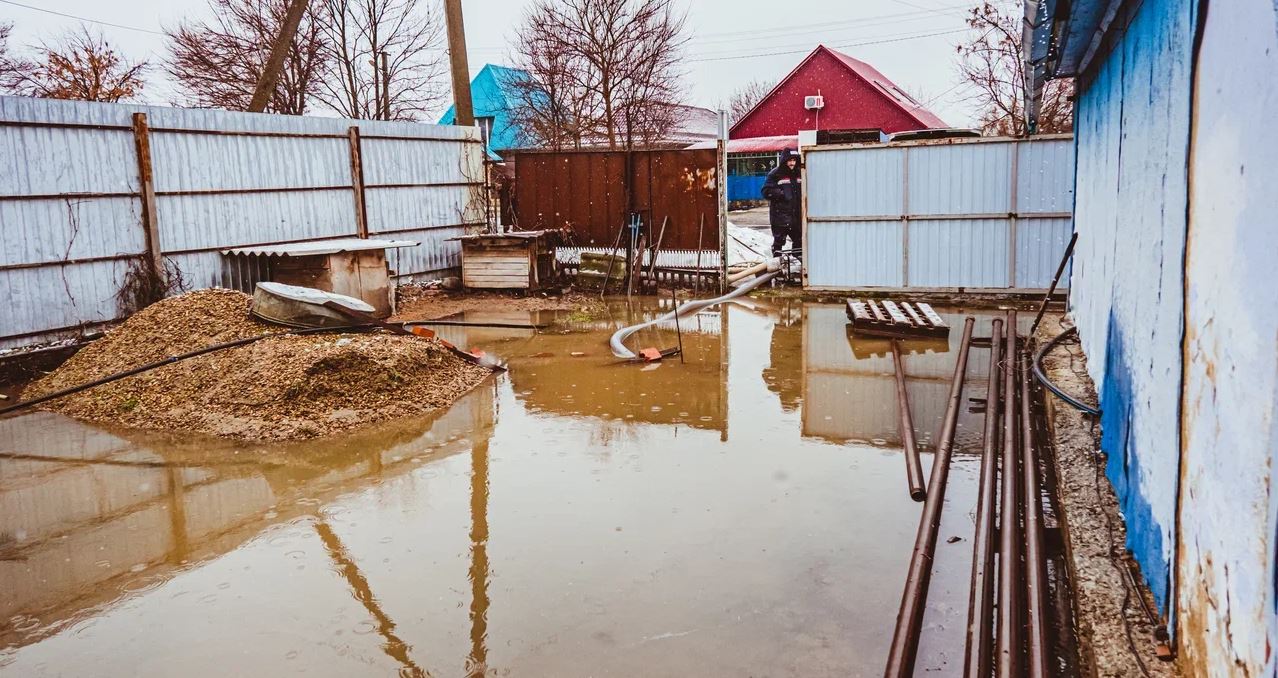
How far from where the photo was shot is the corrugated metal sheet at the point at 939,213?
11.3 m

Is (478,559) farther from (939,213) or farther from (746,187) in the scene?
(746,187)

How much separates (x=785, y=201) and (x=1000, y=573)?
10.8 m

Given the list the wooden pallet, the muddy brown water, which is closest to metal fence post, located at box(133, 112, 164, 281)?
the muddy brown water

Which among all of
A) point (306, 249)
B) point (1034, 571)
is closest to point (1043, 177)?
point (1034, 571)

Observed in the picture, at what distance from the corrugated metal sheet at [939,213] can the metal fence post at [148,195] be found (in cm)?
823

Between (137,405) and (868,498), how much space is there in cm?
577

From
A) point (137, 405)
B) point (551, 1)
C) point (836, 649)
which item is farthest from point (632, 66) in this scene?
point (836, 649)

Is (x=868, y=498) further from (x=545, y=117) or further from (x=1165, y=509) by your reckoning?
(x=545, y=117)

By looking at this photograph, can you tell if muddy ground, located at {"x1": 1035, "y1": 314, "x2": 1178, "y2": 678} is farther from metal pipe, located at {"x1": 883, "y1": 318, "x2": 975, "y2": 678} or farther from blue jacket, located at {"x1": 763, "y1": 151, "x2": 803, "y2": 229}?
blue jacket, located at {"x1": 763, "y1": 151, "x2": 803, "y2": 229}

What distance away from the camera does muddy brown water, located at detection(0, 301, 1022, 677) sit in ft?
11.5

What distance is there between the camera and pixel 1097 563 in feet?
11.7

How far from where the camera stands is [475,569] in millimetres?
4191

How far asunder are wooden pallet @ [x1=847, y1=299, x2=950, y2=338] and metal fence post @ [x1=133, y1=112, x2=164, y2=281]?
25.8ft

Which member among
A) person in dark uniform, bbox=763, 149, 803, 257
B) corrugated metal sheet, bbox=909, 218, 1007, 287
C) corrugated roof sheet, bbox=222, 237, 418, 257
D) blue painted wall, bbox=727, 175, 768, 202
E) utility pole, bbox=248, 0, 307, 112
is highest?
utility pole, bbox=248, 0, 307, 112
